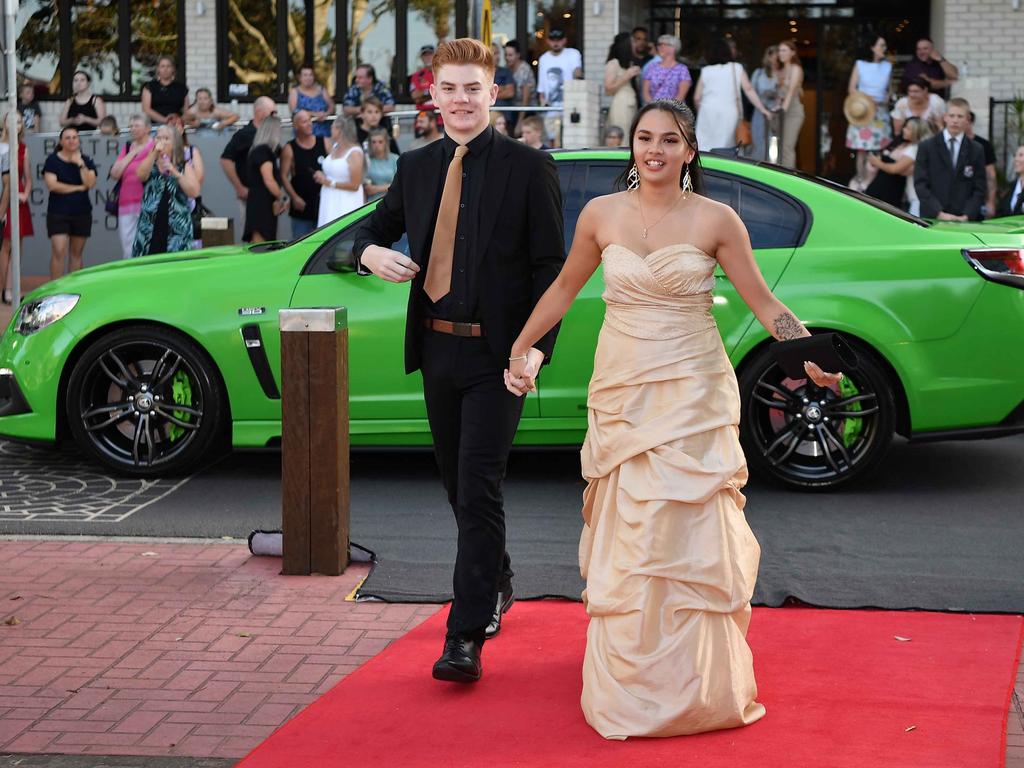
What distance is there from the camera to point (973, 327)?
26.9ft

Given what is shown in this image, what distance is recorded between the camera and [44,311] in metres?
8.75

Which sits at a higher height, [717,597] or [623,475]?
[623,475]

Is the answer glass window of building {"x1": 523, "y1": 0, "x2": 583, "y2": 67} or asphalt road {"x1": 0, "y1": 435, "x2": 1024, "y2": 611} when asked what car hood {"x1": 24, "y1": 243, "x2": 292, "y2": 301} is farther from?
glass window of building {"x1": 523, "y1": 0, "x2": 583, "y2": 67}

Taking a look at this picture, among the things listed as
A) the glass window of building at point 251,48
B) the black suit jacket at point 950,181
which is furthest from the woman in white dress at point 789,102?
the glass window of building at point 251,48

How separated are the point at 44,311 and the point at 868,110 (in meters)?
11.3

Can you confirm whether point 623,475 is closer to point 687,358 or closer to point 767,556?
point 687,358

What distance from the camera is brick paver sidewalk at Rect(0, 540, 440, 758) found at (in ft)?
16.2

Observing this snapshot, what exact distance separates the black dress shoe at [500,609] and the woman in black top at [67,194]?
38.0 ft

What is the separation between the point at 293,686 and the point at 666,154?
2.08m

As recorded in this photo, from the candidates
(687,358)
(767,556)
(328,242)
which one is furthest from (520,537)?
(687,358)

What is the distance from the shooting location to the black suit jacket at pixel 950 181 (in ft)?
46.1

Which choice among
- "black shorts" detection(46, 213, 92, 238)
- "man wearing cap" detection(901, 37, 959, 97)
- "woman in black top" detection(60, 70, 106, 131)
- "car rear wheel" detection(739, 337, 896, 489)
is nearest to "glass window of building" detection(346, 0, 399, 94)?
"woman in black top" detection(60, 70, 106, 131)

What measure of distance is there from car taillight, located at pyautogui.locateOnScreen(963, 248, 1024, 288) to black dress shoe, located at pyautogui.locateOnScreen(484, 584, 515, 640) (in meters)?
3.45

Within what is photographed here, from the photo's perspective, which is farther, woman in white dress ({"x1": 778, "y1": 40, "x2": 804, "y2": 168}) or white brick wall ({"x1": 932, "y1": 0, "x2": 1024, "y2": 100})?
white brick wall ({"x1": 932, "y1": 0, "x2": 1024, "y2": 100})
